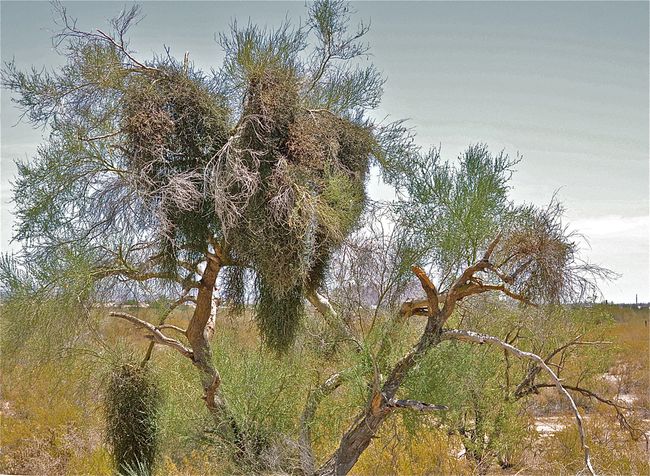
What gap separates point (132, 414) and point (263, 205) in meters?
2.38

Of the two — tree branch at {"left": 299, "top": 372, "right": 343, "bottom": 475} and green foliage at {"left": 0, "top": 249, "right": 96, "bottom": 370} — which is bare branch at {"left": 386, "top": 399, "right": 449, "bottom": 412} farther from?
green foliage at {"left": 0, "top": 249, "right": 96, "bottom": 370}

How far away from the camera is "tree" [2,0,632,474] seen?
4949 millimetres

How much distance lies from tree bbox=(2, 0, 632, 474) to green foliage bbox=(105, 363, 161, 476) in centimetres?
65

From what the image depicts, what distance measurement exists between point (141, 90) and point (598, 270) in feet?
10.9

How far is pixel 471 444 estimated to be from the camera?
25.8 ft

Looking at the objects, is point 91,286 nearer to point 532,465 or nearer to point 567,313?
point 567,313

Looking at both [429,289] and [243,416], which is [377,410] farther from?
[243,416]

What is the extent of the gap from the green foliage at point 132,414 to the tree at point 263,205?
0.65 m

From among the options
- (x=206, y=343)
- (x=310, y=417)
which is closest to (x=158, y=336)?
(x=206, y=343)

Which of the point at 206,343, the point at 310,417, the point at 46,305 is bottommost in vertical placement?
the point at 310,417

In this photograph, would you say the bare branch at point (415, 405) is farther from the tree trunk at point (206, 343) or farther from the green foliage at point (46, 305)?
the green foliage at point (46, 305)

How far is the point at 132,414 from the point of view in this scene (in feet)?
20.6

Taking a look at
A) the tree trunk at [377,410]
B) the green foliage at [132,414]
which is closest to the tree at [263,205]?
the tree trunk at [377,410]

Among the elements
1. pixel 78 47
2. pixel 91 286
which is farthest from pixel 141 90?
pixel 91 286
